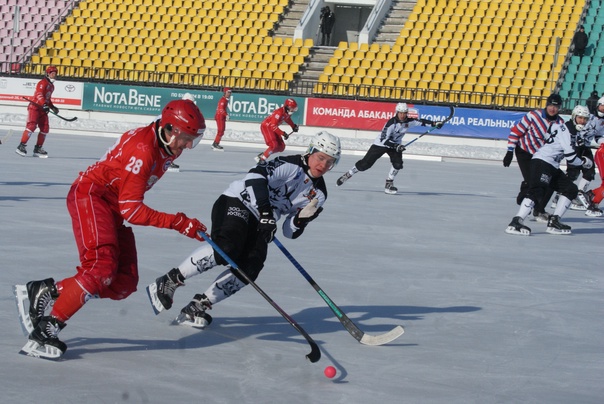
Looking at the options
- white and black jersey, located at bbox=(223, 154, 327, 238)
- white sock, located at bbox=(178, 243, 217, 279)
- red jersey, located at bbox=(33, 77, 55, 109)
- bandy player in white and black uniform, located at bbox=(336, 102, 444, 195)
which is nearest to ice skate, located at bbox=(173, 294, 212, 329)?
white sock, located at bbox=(178, 243, 217, 279)

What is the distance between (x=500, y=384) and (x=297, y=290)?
2287 millimetres

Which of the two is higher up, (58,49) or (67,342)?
(67,342)

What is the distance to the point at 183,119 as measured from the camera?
183 inches

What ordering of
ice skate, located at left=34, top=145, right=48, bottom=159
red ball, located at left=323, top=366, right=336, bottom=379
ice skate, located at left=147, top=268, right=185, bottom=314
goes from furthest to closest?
1. ice skate, located at left=34, top=145, right=48, bottom=159
2. ice skate, located at left=147, top=268, right=185, bottom=314
3. red ball, located at left=323, top=366, right=336, bottom=379

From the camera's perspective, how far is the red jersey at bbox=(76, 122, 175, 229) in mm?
4574

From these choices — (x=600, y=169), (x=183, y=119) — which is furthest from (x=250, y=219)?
(x=600, y=169)

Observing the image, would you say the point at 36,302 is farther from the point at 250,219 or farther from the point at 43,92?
the point at 43,92

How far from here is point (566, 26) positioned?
27.8 m

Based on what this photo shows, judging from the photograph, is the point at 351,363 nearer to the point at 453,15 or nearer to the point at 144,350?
the point at 144,350

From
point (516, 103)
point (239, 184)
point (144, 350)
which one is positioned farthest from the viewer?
point (516, 103)

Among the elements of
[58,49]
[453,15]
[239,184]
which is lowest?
[58,49]

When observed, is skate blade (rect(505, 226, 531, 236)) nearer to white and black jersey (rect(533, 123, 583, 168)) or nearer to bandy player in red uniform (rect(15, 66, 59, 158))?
white and black jersey (rect(533, 123, 583, 168))

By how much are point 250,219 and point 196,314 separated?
64 centimetres

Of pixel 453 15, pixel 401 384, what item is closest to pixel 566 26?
pixel 453 15
